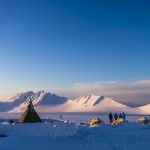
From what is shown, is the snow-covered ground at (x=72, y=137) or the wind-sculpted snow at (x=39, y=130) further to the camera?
the wind-sculpted snow at (x=39, y=130)

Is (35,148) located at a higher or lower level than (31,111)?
lower

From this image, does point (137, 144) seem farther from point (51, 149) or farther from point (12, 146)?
point (12, 146)

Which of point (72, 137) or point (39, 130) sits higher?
point (39, 130)

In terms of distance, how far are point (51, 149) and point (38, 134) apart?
637 cm

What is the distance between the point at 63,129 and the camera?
2541 cm

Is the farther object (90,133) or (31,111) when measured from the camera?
(31,111)

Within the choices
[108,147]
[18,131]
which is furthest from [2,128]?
[108,147]

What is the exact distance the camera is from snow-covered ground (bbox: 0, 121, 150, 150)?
1994cm

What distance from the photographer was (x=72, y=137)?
79.5 feet

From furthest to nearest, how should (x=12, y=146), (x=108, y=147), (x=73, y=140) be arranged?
(x=73, y=140) < (x=108, y=147) < (x=12, y=146)

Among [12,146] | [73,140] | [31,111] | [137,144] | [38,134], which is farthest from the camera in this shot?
[31,111]

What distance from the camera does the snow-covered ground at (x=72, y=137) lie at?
19.9 metres

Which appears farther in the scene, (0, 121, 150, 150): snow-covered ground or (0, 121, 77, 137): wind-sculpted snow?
(0, 121, 77, 137): wind-sculpted snow

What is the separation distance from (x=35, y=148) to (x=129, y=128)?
13.3 meters
